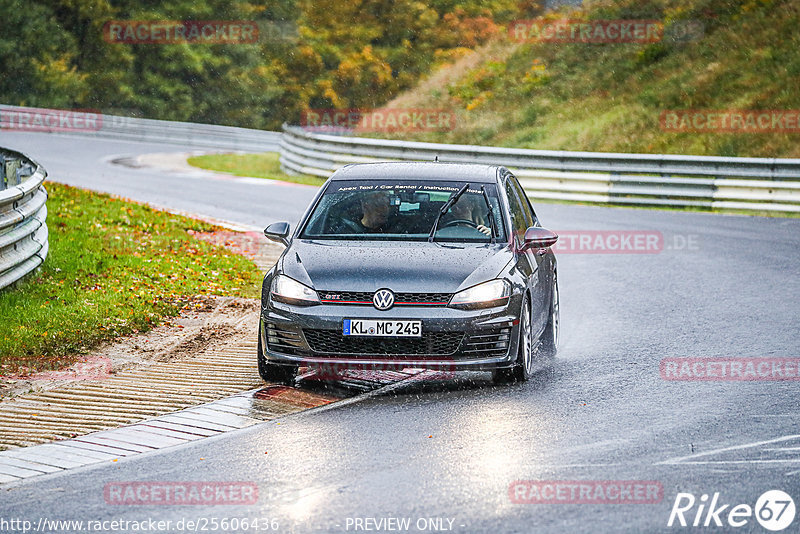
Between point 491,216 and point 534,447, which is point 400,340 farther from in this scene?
point 491,216

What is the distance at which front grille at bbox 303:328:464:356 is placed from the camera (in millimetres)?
8492

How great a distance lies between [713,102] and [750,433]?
28117 millimetres

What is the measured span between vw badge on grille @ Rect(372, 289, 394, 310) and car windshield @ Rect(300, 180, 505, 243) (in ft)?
3.39

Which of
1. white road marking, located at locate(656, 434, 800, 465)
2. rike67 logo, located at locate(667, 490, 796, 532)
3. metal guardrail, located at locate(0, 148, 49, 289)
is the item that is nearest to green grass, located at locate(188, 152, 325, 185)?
metal guardrail, located at locate(0, 148, 49, 289)

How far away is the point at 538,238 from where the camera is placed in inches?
374

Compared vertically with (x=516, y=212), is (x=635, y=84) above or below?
below

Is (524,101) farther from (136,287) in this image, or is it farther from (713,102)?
(136,287)

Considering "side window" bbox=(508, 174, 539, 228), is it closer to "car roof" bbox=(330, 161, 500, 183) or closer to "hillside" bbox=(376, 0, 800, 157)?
"car roof" bbox=(330, 161, 500, 183)

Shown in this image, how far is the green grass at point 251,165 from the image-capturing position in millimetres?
29947

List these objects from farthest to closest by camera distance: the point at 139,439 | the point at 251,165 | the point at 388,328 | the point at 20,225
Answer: the point at 251,165, the point at 20,225, the point at 388,328, the point at 139,439

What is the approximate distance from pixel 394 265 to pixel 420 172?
5.34 ft

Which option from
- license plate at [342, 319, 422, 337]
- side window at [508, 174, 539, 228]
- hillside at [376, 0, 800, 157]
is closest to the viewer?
license plate at [342, 319, 422, 337]

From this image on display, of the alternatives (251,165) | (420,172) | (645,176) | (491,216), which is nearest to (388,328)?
(491,216)

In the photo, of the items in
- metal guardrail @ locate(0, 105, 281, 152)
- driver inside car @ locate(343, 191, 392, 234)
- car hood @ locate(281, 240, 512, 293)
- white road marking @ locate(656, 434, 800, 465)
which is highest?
driver inside car @ locate(343, 191, 392, 234)
